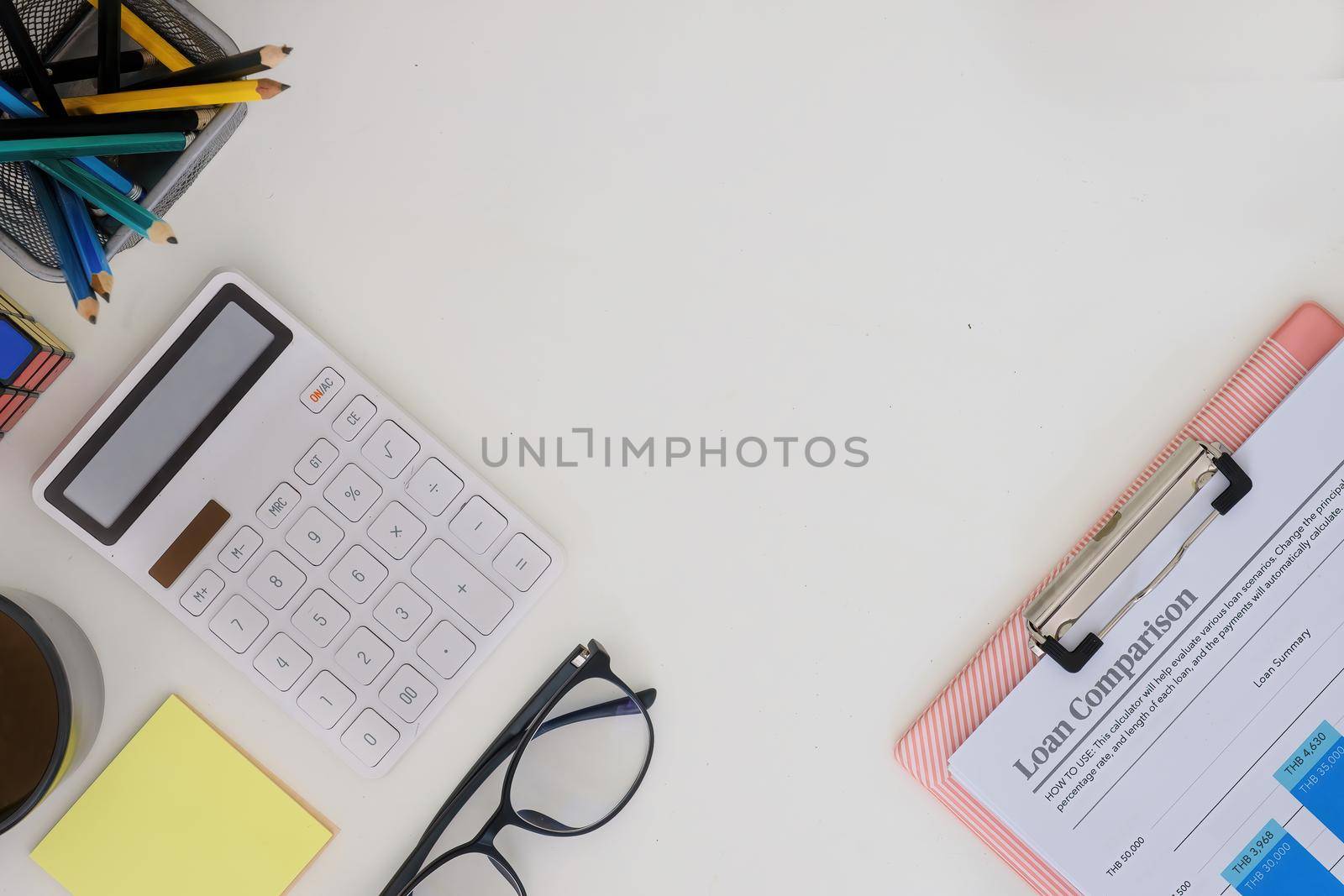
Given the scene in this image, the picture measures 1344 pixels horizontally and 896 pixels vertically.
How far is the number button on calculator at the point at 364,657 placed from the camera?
0.58 meters

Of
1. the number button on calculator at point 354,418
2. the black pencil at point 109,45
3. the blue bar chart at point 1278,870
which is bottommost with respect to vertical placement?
the number button on calculator at point 354,418

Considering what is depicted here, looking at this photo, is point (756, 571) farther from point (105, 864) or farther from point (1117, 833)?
point (105, 864)

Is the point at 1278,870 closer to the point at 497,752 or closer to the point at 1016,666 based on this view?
the point at 1016,666

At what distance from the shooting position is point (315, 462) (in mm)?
581

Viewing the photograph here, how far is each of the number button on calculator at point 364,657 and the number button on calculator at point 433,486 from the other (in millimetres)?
94

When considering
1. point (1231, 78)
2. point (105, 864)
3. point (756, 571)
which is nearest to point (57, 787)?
point (105, 864)

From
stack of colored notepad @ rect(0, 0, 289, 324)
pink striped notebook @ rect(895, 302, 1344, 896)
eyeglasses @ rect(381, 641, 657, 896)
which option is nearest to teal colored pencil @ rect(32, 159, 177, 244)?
stack of colored notepad @ rect(0, 0, 289, 324)

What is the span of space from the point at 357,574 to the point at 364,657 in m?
0.06

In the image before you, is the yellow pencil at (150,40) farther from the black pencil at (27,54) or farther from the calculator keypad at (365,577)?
the calculator keypad at (365,577)

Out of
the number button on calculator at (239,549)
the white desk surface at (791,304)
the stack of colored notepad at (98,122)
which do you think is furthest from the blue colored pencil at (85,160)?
the number button on calculator at (239,549)

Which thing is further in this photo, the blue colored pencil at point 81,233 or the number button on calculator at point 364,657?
the number button on calculator at point 364,657

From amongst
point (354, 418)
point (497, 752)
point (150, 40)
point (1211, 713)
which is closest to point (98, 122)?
point (150, 40)

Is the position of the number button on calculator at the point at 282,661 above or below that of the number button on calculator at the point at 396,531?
below

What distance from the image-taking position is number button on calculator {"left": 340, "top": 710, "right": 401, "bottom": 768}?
0.58m
